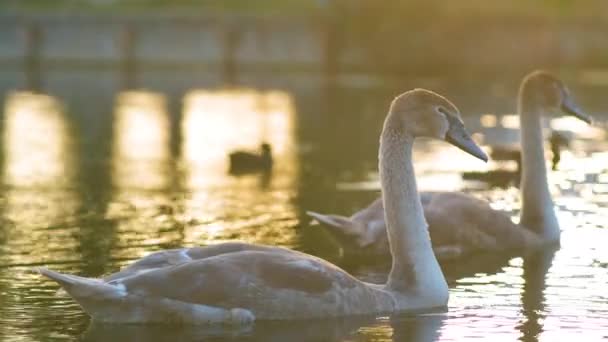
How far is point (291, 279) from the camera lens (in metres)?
12.2

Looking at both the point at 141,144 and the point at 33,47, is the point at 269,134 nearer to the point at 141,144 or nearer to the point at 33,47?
the point at 141,144

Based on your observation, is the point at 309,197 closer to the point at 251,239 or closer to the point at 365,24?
the point at 251,239

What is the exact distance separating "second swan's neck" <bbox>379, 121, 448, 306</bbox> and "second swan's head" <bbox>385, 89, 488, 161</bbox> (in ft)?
0.30

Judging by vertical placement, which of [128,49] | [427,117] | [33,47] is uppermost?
[33,47]

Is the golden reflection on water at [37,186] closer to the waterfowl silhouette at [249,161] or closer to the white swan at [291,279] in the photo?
the waterfowl silhouette at [249,161]

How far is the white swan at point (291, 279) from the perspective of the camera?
11812 millimetres

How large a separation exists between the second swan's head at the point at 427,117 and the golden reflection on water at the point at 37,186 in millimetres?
4069

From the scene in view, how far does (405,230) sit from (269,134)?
22.0 m

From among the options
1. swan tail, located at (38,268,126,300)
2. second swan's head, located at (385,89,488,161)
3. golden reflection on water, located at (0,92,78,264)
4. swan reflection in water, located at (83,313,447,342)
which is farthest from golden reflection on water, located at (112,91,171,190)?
swan tail, located at (38,268,126,300)

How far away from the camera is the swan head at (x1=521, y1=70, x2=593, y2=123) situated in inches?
717

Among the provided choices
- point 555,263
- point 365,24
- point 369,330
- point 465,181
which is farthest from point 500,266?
point 365,24

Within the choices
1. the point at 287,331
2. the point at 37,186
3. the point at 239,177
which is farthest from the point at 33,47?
the point at 287,331

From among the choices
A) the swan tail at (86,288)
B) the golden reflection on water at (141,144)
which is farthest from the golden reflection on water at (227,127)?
the swan tail at (86,288)

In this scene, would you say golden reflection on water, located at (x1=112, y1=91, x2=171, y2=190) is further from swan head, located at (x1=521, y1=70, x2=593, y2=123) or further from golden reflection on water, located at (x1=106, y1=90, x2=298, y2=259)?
swan head, located at (x1=521, y1=70, x2=593, y2=123)
